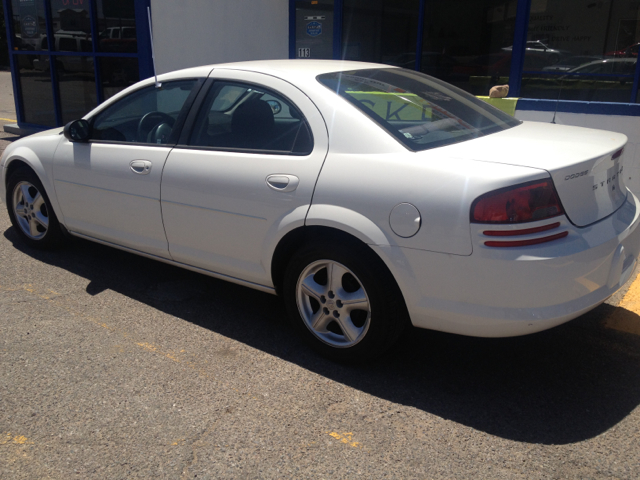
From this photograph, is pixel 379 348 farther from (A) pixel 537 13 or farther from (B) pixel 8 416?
(A) pixel 537 13

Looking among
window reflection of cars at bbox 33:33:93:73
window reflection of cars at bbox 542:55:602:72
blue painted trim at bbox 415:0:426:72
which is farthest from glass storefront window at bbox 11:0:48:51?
window reflection of cars at bbox 542:55:602:72

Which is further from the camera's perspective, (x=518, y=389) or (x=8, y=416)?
(x=518, y=389)

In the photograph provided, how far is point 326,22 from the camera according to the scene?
9664mm

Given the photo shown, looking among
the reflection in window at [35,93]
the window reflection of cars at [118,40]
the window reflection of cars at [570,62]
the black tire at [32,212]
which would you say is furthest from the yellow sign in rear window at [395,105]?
the reflection in window at [35,93]

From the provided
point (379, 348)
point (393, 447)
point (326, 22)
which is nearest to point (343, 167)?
point (379, 348)

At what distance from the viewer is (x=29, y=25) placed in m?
10.9

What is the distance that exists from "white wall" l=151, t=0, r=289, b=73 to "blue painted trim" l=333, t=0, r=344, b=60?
3.23ft

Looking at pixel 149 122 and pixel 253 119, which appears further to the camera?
pixel 149 122

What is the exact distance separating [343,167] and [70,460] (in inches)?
74.2

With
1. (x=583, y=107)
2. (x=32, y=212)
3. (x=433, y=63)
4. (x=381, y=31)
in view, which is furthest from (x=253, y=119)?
(x=381, y=31)

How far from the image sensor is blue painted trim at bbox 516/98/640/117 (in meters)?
5.86

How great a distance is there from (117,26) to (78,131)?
6.12 metres

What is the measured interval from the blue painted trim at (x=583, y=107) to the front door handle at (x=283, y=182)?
141 inches

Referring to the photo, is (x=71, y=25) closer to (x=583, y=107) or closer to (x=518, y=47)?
(x=518, y=47)
